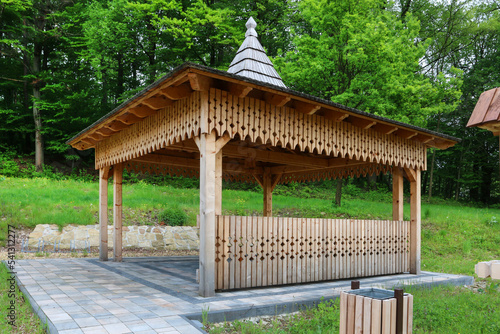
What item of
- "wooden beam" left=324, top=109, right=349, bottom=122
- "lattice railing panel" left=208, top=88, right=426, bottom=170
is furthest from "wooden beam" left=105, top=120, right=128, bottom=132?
"wooden beam" left=324, top=109, right=349, bottom=122

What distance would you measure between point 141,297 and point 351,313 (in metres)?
3.52

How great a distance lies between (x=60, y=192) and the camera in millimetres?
15562

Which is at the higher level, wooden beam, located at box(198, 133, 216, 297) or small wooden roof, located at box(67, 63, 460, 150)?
small wooden roof, located at box(67, 63, 460, 150)

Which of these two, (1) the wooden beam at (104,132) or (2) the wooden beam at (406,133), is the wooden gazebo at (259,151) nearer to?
(2) the wooden beam at (406,133)

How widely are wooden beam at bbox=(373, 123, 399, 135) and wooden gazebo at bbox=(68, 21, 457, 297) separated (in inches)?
0.8

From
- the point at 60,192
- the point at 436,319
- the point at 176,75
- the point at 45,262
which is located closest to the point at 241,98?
the point at 176,75

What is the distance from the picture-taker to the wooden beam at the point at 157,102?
6.45m

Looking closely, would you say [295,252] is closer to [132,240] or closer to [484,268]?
[484,268]

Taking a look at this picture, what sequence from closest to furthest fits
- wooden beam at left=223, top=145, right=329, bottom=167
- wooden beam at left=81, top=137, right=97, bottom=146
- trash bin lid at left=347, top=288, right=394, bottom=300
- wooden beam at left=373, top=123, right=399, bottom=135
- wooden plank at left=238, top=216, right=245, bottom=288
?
trash bin lid at left=347, top=288, right=394, bottom=300
wooden plank at left=238, top=216, right=245, bottom=288
wooden beam at left=373, top=123, right=399, bottom=135
wooden beam at left=223, top=145, right=329, bottom=167
wooden beam at left=81, top=137, right=97, bottom=146

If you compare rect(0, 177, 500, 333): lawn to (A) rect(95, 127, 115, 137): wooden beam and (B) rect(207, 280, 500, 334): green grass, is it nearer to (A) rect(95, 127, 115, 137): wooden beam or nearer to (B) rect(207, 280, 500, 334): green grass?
(B) rect(207, 280, 500, 334): green grass

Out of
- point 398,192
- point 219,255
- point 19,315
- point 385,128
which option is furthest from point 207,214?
point 398,192

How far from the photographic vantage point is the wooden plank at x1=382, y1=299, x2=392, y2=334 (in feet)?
9.87

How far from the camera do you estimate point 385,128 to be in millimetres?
8156

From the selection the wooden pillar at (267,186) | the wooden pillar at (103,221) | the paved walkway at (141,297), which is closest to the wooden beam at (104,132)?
the wooden pillar at (103,221)
